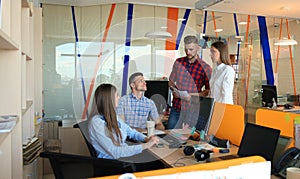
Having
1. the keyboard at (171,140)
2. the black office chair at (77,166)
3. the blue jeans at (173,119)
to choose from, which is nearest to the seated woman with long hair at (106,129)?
the keyboard at (171,140)

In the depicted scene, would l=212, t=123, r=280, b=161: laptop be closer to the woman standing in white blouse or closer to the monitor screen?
the monitor screen

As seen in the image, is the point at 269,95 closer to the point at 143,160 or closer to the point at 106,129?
the point at 143,160

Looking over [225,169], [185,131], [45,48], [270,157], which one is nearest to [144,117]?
[185,131]

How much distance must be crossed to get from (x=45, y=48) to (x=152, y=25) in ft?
6.74

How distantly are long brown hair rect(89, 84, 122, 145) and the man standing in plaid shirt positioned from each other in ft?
3.26

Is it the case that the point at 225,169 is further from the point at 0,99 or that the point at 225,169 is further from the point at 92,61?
the point at 92,61

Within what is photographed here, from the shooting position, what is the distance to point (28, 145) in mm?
2020

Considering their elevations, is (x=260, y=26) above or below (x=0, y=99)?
above

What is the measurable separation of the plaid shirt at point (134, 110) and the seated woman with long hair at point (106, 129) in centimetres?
80

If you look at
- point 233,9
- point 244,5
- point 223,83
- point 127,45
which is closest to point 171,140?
point 223,83

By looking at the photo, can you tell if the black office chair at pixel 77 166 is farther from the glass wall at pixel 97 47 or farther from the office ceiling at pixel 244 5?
the office ceiling at pixel 244 5

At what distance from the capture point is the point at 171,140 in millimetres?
2514

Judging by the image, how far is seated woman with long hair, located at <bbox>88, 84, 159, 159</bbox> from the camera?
6.88 feet

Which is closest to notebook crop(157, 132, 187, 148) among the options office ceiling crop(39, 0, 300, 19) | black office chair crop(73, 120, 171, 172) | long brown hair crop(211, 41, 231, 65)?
black office chair crop(73, 120, 171, 172)
